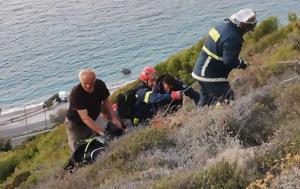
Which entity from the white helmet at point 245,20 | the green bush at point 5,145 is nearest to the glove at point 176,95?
the white helmet at point 245,20

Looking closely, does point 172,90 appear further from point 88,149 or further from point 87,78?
point 88,149

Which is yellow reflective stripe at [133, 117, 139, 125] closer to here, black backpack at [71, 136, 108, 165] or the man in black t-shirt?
the man in black t-shirt

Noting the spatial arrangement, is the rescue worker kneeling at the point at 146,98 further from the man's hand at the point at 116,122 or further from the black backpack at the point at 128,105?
the man's hand at the point at 116,122

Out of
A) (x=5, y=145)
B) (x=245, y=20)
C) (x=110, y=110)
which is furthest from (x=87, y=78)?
(x=5, y=145)

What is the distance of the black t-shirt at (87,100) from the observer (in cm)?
653

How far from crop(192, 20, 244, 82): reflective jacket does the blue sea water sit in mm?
39542

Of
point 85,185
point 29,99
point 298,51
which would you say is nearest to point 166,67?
point 298,51

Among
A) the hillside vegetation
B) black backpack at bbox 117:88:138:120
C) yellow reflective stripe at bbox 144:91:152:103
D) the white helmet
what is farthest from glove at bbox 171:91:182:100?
the white helmet

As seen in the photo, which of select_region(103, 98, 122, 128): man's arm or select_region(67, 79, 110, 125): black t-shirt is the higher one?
select_region(67, 79, 110, 125): black t-shirt

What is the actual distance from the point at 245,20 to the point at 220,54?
1.93ft

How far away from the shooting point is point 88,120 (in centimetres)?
662

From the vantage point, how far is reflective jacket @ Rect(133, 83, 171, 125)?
7.04 m

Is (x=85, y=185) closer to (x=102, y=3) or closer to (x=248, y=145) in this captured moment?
A: (x=248, y=145)

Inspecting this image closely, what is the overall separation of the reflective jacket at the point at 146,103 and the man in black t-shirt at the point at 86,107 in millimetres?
403
